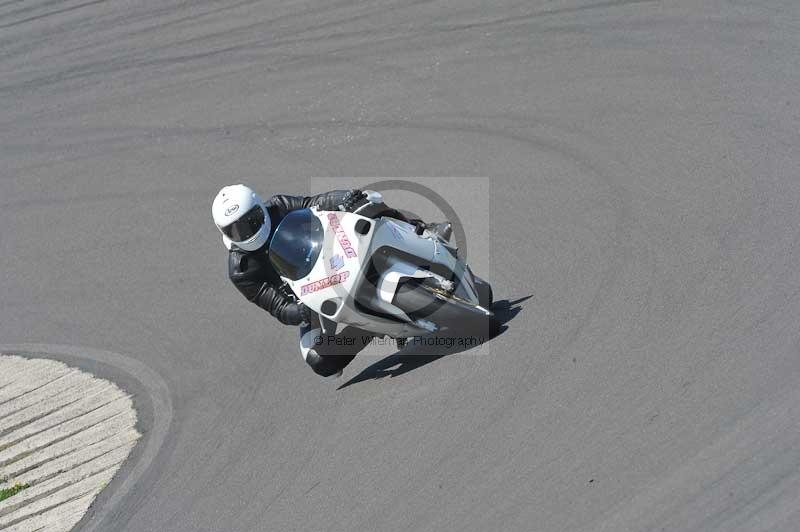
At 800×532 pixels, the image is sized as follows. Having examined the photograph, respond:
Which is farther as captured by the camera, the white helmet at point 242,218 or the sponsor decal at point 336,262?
the white helmet at point 242,218

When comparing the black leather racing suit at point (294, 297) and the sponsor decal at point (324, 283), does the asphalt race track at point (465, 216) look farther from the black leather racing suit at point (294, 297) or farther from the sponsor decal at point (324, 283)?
the sponsor decal at point (324, 283)

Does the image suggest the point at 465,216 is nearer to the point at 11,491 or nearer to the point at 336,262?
the point at 336,262

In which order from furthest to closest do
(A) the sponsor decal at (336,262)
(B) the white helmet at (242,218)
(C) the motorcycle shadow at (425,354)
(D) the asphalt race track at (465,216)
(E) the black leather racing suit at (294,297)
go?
1. (E) the black leather racing suit at (294,297)
2. (C) the motorcycle shadow at (425,354)
3. (B) the white helmet at (242,218)
4. (A) the sponsor decal at (336,262)
5. (D) the asphalt race track at (465,216)

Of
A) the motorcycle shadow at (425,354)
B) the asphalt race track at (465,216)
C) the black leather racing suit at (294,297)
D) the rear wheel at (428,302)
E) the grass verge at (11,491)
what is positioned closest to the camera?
the asphalt race track at (465,216)

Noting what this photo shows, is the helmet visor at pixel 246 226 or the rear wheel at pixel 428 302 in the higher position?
the helmet visor at pixel 246 226

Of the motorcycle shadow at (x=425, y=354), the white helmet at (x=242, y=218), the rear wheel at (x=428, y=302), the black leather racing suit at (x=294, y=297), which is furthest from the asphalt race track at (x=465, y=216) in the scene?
the white helmet at (x=242, y=218)

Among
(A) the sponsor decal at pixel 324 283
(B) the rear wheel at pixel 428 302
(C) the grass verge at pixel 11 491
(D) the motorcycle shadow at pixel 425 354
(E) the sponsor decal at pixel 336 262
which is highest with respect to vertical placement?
(E) the sponsor decal at pixel 336 262

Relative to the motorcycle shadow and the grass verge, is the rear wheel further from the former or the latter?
the grass verge

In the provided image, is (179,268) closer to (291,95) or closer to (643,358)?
(291,95)

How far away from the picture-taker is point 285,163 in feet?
41.8

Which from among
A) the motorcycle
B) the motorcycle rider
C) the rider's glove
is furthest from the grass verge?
the rider's glove

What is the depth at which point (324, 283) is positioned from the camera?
28.7ft

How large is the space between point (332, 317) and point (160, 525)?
8.11ft

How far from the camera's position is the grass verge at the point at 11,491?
9516mm
